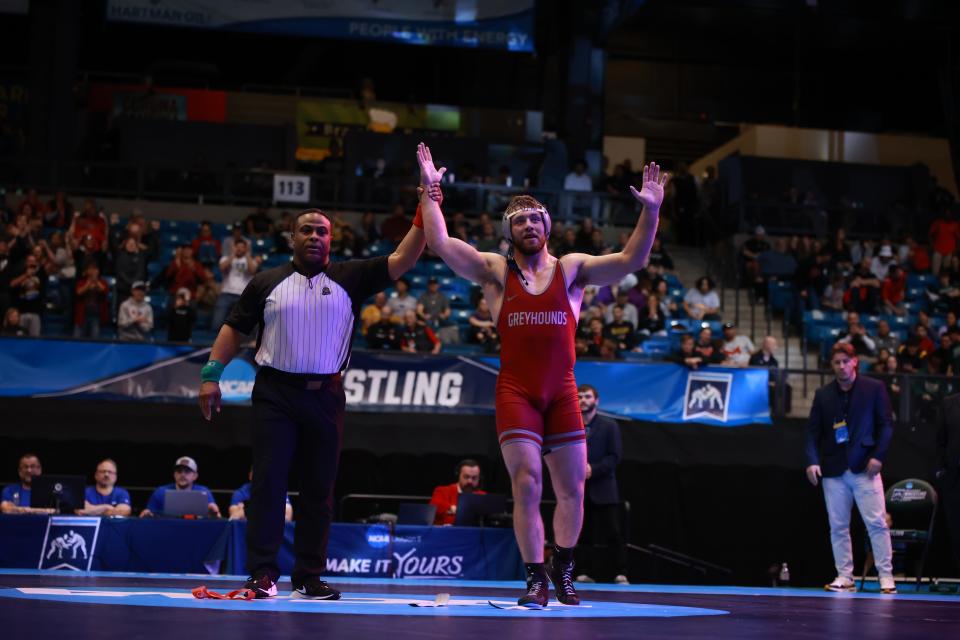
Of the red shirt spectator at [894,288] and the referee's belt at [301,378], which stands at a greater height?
the red shirt spectator at [894,288]

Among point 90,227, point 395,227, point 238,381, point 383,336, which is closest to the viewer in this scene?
point 238,381

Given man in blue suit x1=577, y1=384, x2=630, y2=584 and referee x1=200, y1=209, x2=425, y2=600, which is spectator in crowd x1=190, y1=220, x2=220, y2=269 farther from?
referee x1=200, y1=209, x2=425, y2=600

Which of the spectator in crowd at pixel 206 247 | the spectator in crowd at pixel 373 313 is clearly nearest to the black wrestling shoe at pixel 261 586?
the spectator in crowd at pixel 373 313

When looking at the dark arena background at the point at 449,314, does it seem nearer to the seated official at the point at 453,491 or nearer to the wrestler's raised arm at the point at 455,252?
the seated official at the point at 453,491

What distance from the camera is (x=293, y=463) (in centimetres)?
598

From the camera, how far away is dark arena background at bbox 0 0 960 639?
29.3 ft

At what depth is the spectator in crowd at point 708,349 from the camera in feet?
47.9

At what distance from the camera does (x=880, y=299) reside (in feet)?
62.2

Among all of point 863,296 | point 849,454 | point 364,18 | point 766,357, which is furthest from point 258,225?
point 849,454

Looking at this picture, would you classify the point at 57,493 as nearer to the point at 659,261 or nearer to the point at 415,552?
the point at 415,552

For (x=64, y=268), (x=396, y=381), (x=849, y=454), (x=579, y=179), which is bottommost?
(x=849, y=454)

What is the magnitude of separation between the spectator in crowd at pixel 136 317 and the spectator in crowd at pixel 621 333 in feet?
18.9

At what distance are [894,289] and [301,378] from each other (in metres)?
15.1

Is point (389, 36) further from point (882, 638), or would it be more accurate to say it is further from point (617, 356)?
point (882, 638)
